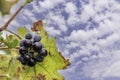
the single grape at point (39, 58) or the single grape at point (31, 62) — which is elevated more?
the single grape at point (39, 58)

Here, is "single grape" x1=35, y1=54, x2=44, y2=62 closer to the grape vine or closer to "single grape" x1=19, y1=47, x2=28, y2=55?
the grape vine

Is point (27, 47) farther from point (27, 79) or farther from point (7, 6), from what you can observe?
point (7, 6)

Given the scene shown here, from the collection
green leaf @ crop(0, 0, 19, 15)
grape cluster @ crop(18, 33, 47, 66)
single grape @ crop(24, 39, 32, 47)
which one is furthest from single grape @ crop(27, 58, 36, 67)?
green leaf @ crop(0, 0, 19, 15)

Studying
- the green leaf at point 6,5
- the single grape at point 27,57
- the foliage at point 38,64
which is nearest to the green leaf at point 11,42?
the foliage at point 38,64

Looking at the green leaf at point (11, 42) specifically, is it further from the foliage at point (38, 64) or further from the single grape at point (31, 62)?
the single grape at point (31, 62)

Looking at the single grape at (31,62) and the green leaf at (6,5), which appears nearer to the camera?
the green leaf at (6,5)

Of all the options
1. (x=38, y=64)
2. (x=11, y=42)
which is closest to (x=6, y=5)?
(x=11, y=42)

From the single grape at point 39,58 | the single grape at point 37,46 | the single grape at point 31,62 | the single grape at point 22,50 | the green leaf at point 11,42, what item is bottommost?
the single grape at point 31,62
